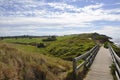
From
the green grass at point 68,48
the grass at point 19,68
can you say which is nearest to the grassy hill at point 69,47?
the green grass at point 68,48

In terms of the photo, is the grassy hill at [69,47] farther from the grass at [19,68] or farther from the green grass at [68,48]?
the grass at [19,68]

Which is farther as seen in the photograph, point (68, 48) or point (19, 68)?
point (68, 48)

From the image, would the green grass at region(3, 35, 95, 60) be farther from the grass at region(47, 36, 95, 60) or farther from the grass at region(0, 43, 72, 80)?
the grass at region(0, 43, 72, 80)

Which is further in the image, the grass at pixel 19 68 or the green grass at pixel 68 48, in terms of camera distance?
the green grass at pixel 68 48

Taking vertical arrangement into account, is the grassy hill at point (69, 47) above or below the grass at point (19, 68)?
below

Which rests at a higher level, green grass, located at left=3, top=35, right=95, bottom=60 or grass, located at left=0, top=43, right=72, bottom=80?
grass, located at left=0, top=43, right=72, bottom=80

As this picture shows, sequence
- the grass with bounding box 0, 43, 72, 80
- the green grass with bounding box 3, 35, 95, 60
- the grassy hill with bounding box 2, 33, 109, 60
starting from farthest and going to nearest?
the grassy hill with bounding box 2, 33, 109, 60
the green grass with bounding box 3, 35, 95, 60
the grass with bounding box 0, 43, 72, 80

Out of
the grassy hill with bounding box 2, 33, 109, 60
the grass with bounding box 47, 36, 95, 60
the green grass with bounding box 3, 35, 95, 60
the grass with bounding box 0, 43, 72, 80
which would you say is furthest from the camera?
the grassy hill with bounding box 2, 33, 109, 60

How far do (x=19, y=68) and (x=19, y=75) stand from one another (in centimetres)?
44

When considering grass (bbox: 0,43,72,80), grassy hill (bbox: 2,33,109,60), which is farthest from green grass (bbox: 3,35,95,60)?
grass (bbox: 0,43,72,80)

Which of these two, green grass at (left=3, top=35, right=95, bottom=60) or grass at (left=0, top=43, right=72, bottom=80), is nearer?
grass at (left=0, top=43, right=72, bottom=80)

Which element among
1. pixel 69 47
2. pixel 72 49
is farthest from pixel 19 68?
pixel 69 47

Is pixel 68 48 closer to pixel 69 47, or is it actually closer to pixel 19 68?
pixel 69 47

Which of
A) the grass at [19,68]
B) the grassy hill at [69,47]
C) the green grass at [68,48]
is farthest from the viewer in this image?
the grassy hill at [69,47]
